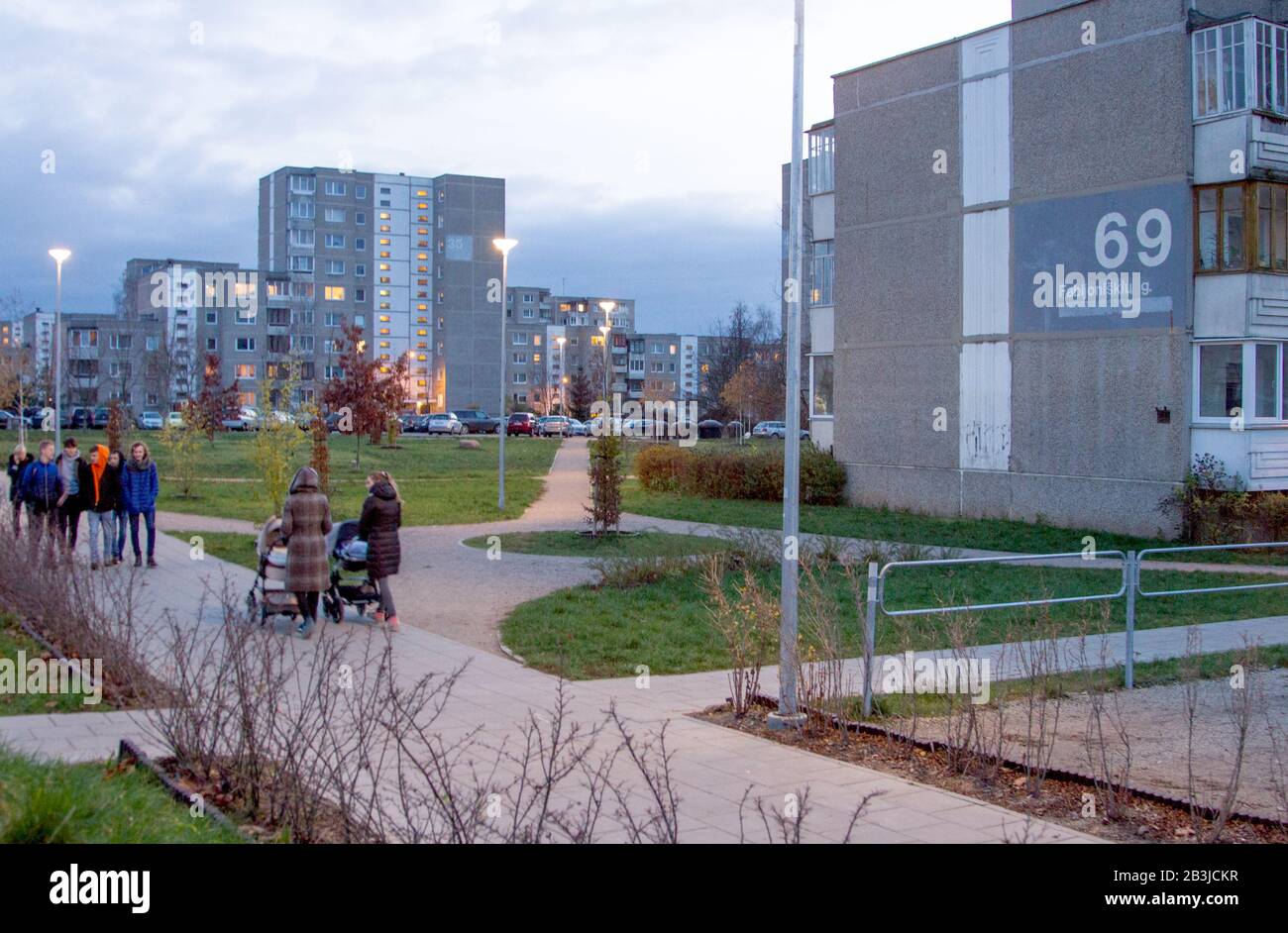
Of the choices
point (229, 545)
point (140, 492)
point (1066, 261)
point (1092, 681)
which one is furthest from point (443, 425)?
point (1092, 681)

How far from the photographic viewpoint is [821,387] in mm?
33219

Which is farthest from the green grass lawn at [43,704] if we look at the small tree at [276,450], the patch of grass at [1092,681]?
the small tree at [276,450]

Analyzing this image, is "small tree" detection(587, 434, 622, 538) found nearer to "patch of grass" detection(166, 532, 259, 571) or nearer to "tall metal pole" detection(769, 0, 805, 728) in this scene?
"patch of grass" detection(166, 532, 259, 571)

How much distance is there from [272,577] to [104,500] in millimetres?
5334

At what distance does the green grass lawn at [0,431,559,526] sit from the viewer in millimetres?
28031

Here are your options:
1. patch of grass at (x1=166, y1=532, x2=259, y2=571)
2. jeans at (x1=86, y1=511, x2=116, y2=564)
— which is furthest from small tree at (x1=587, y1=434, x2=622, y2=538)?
jeans at (x1=86, y1=511, x2=116, y2=564)

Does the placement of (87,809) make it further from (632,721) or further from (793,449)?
(793,449)

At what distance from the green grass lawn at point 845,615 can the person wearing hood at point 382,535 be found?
4.58ft

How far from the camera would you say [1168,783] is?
7.39 metres

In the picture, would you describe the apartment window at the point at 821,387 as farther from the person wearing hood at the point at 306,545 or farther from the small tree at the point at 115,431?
the person wearing hood at the point at 306,545

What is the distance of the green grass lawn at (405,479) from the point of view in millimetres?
28031
